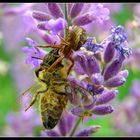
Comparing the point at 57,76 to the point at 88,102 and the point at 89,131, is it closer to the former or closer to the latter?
the point at 88,102

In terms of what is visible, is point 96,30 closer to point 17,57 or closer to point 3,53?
point 17,57

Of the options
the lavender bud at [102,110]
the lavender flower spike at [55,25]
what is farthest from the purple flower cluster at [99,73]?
the lavender flower spike at [55,25]

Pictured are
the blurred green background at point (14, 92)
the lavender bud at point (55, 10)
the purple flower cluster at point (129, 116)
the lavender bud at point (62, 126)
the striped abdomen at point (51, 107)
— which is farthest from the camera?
the blurred green background at point (14, 92)

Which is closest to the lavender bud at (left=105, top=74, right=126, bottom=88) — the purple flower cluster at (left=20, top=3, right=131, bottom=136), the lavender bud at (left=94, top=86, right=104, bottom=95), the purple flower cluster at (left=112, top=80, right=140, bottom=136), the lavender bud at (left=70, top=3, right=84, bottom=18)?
the purple flower cluster at (left=20, top=3, right=131, bottom=136)

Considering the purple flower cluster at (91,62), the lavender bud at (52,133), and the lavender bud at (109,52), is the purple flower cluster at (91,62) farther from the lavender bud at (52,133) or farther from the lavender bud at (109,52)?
the lavender bud at (52,133)

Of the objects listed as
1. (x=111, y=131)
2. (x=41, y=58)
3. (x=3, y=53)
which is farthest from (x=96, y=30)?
(x=41, y=58)

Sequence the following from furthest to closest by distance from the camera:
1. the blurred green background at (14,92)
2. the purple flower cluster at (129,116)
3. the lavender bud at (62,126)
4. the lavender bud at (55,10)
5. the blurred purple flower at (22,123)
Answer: the blurred green background at (14,92), the blurred purple flower at (22,123), the purple flower cluster at (129,116), the lavender bud at (62,126), the lavender bud at (55,10)

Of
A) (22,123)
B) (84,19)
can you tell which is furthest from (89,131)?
(22,123)
